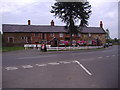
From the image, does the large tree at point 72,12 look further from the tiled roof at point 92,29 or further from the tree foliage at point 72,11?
the tiled roof at point 92,29

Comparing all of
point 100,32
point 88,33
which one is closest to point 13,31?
point 88,33

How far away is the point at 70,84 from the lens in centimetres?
604

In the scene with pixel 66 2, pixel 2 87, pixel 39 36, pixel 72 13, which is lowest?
pixel 2 87

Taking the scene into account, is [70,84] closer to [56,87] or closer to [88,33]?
[56,87]

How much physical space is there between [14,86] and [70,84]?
2238mm

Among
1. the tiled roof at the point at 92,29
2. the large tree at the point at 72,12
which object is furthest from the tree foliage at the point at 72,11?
the tiled roof at the point at 92,29

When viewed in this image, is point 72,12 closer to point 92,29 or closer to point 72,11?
point 72,11

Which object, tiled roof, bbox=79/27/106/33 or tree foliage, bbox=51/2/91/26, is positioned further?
tiled roof, bbox=79/27/106/33

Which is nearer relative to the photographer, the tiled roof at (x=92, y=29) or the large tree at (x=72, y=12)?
the large tree at (x=72, y=12)

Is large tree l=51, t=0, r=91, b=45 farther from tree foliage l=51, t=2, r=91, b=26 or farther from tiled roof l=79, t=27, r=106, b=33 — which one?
tiled roof l=79, t=27, r=106, b=33

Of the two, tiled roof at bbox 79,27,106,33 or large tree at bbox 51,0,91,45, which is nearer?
large tree at bbox 51,0,91,45

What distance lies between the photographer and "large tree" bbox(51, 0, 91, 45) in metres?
35.5

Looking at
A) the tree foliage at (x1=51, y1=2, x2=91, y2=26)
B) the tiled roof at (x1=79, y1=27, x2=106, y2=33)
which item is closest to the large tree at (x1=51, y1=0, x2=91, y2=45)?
the tree foliage at (x1=51, y1=2, x2=91, y2=26)

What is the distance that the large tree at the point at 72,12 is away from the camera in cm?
3547
